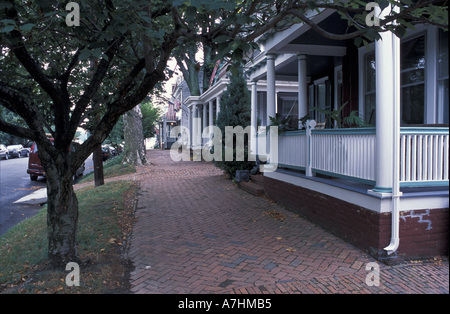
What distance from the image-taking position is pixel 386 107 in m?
4.54

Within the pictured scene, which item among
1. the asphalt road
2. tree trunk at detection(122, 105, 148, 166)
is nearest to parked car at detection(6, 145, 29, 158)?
the asphalt road

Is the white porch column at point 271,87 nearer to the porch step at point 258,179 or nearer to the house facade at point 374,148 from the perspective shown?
the house facade at point 374,148

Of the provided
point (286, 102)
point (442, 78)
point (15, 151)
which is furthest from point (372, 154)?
point (15, 151)

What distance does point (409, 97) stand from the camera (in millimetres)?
→ 7023

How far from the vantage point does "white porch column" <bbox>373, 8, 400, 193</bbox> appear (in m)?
4.48

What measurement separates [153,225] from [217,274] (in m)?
2.71

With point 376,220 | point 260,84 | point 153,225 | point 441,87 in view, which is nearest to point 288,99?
point 260,84

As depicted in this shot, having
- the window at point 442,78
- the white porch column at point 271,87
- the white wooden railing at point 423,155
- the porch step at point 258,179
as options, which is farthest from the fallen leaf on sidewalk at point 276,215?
the window at point 442,78

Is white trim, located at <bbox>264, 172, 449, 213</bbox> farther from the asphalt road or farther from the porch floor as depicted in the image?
the asphalt road

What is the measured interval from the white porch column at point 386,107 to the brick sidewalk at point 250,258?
43.5 inches

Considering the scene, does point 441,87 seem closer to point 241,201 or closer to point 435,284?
point 435,284

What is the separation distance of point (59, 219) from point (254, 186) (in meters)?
5.76

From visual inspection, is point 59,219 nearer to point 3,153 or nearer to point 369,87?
point 369,87

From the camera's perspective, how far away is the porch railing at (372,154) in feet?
14.9
